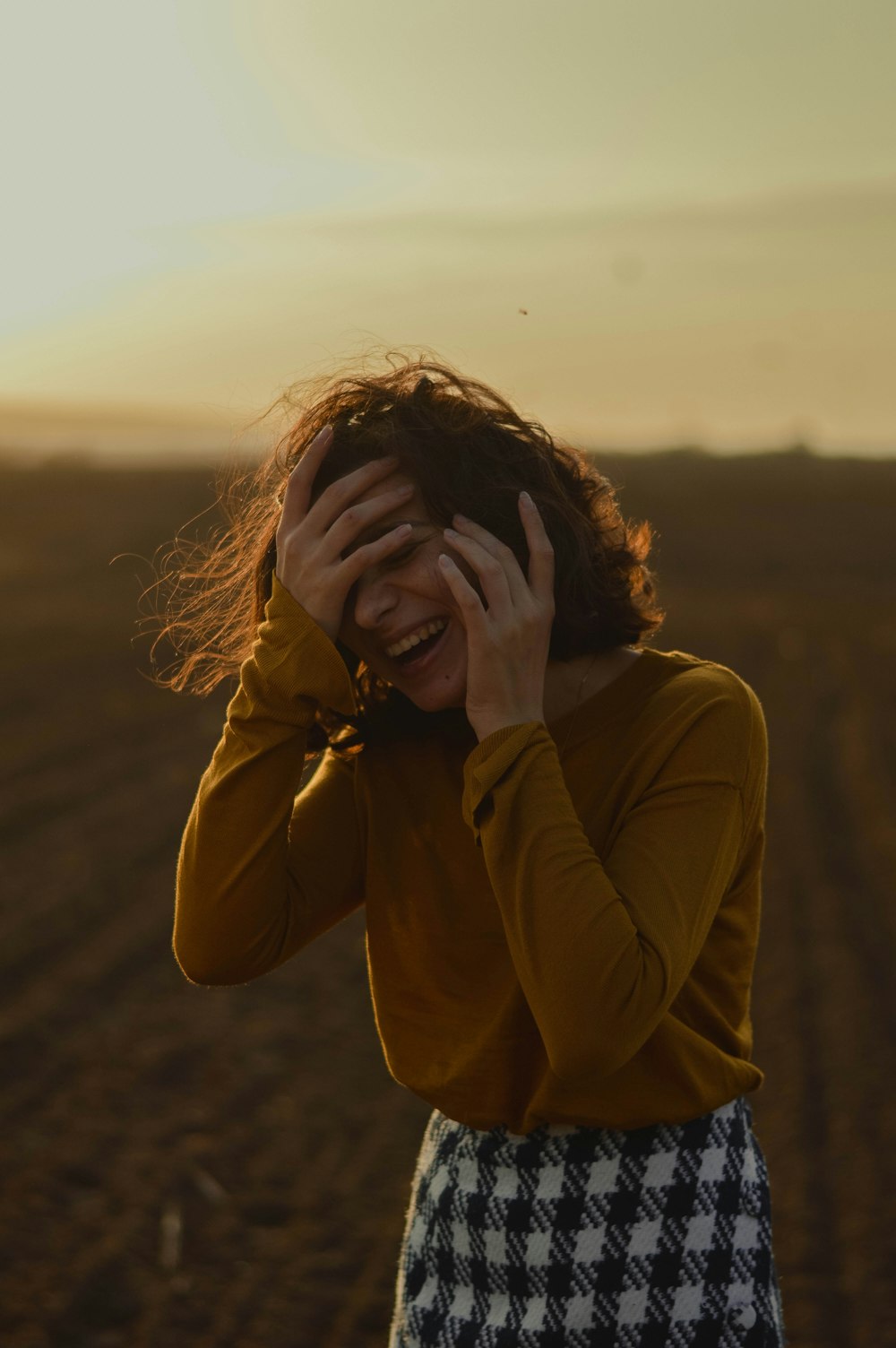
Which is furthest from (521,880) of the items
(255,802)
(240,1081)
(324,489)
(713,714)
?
(240,1081)

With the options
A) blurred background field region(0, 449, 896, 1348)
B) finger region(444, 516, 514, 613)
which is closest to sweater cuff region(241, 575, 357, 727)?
Result: finger region(444, 516, 514, 613)

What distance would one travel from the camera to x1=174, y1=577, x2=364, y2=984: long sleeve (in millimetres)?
1799

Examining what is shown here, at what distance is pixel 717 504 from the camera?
38562 mm

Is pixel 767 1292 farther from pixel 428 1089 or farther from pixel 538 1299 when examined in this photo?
pixel 428 1089

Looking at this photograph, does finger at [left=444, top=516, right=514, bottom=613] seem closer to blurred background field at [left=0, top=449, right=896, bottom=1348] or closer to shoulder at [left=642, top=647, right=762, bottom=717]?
shoulder at [left=642, top=647, right=762, bottom=717]

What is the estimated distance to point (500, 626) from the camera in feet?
5.55

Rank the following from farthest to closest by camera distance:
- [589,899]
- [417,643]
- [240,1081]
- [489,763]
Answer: [240,1081] < [417,643] < [489,763] < [589,899]

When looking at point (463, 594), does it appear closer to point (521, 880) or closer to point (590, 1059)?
point (521, 880)

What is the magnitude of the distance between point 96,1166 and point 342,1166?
0.87 metres

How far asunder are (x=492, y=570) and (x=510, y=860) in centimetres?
38

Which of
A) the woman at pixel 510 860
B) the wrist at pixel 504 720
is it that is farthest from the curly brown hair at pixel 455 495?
the wrist at pixel 504 720

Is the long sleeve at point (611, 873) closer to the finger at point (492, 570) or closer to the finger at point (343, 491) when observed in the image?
the finger at point (492, 570)

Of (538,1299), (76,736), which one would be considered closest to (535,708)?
(538,1299)

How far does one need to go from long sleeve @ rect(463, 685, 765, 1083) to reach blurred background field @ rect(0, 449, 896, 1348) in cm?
150
